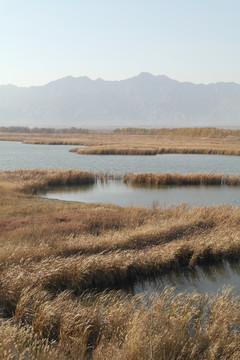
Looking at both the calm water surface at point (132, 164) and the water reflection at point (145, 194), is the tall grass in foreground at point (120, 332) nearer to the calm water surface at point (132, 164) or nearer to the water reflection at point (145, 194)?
the water reflection at point (145, 194)

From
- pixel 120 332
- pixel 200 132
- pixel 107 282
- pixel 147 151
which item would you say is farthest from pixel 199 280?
pixel 200 132

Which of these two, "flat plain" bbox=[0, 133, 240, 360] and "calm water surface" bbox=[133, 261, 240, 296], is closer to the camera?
"flat plain" bbox=[0, 133, 240, 360]

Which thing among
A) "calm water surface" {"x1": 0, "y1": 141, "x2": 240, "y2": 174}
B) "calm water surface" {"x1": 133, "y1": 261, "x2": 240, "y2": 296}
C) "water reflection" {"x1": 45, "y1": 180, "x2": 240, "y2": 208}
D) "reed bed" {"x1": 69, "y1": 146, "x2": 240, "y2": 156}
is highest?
"reed bed" {"x1": 69, "y1": 146, "x2": 240, "y2": 156}

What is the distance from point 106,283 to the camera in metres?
11.0

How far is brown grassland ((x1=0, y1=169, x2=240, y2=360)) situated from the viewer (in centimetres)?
656

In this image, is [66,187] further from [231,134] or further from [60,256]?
[231,134]

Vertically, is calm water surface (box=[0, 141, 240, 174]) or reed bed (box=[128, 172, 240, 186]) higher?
calm water surface (box=[0, 141, 240, 174])

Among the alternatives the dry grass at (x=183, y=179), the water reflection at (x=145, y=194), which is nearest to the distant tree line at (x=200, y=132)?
the dry grass at (x=183, y=179)

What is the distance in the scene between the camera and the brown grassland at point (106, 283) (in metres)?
6.56

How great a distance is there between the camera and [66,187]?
96.4ft

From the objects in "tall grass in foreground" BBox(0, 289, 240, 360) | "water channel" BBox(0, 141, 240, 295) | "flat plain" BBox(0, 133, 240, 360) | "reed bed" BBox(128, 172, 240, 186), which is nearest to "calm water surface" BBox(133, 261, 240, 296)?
"water channel" BBox(0, 141, 240, 295)

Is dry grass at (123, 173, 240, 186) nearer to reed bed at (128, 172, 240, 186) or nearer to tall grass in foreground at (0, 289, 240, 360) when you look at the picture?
reed bed at (128, 172, 240, 186)

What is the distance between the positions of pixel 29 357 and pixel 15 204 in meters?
14.3

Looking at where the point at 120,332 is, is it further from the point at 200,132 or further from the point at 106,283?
the point at 200,132
